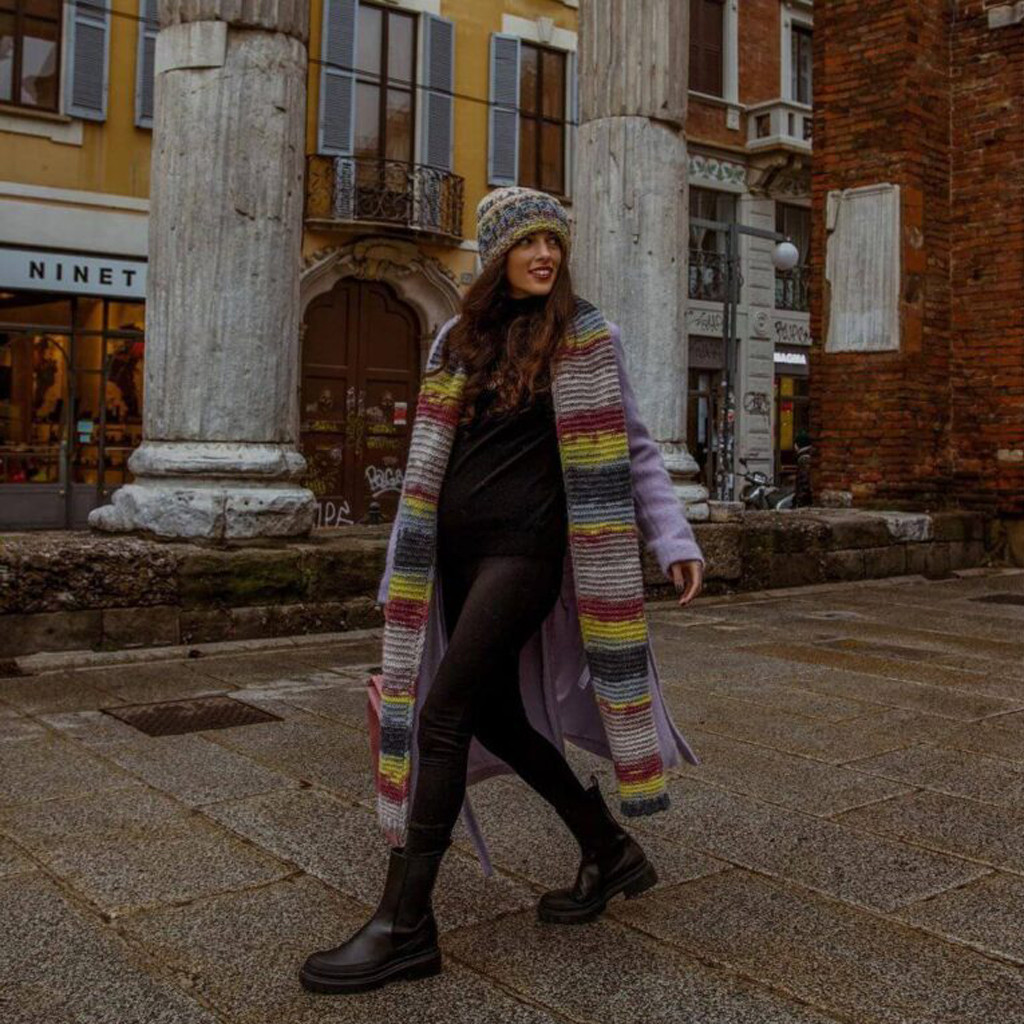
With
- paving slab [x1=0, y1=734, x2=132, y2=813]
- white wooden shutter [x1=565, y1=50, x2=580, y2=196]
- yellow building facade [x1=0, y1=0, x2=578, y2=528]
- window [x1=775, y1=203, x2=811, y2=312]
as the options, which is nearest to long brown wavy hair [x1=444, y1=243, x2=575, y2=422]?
paving slab [x1=0, y1=734, x2=132, y2=813]

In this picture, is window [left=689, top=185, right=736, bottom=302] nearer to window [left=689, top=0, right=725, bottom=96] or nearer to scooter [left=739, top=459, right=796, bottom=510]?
window [left=689, top=0, right=725, bottom=96]

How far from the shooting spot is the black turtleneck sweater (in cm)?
282

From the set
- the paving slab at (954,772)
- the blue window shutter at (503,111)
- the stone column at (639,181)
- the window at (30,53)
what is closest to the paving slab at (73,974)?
the paving slab at (954,772)

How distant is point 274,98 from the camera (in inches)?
262

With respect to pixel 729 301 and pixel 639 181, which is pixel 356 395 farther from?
pixel 639 181

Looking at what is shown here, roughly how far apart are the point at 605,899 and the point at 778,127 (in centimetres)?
2374

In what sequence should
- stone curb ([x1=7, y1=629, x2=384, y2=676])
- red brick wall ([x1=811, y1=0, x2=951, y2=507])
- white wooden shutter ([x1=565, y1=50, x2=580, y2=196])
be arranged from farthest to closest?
white wooden shutter ([x1=565, y1=50, x2=580, y2=196]), red brick wall ([x1=811, y1=0, x2=951, y2=507]), stone curb ([x1=7, y1=629, x2=384, y2=676])

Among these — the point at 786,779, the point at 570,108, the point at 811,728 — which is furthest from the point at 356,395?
the point at 786,779

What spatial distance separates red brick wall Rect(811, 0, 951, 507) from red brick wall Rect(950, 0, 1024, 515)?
0.44 ft

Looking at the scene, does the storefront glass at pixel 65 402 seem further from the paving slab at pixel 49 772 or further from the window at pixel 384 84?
the paving slab at pixel 49 772

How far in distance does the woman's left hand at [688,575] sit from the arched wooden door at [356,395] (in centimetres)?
1523

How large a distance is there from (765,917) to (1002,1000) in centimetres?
58

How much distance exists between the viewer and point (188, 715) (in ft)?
16.0

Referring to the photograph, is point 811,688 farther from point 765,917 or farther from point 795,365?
point 795,365
